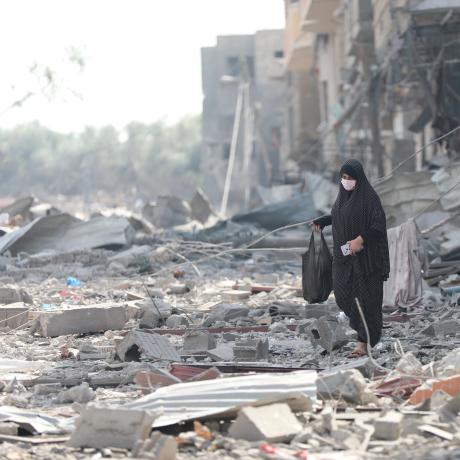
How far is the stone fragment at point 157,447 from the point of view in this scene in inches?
208

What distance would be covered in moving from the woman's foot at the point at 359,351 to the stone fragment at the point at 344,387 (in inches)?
79.1

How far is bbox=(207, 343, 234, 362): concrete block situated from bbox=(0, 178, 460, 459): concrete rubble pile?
0.02 meters

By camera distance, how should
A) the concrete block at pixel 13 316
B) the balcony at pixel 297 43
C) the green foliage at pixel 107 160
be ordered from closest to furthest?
Answer: the concrete block at pixel 13 316
the balcony at pixel 297 43
the green foliage at pixel 107 160

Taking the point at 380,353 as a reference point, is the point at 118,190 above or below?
below

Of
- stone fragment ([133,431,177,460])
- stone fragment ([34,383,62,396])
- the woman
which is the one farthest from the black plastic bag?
stone fragment ([133,431,177,460])

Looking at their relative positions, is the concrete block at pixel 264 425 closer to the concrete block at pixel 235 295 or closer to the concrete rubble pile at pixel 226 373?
the concrete rubble pile at pixel 226 373

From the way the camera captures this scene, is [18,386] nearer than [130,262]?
Yes

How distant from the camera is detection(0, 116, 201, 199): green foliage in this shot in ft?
284

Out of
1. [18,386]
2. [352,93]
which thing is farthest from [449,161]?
[352,93]

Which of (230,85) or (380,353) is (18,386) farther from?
(230,85)

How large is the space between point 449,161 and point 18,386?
1061 centimetres

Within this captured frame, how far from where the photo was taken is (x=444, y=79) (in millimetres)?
18297

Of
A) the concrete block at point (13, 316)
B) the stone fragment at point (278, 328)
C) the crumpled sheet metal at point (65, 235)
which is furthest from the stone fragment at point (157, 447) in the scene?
the crumpled sheet metal at point (65, 235)

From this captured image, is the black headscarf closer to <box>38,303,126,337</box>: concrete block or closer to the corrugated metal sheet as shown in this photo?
the corrugated metal sheet
